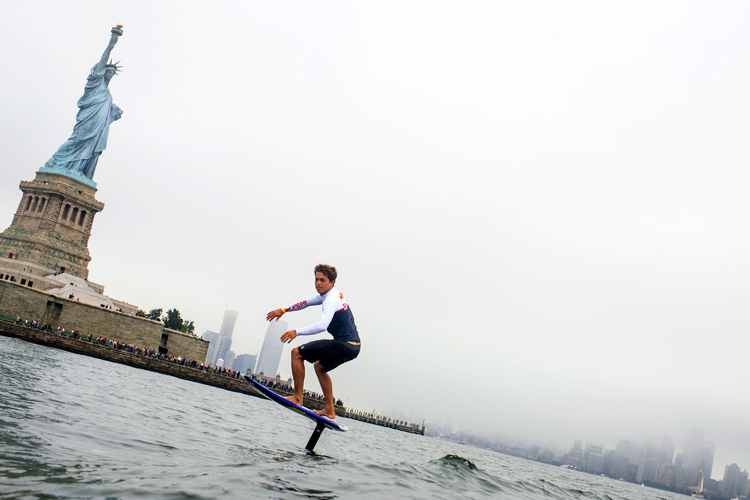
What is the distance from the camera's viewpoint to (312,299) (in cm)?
898

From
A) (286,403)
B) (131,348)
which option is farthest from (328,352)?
(131,348)

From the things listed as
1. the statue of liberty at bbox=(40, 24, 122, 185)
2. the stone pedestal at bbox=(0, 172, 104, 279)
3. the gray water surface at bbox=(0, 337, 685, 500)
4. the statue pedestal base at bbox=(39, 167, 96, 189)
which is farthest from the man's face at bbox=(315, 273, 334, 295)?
the statue of liberty at bbox=(40, 24, 122, 185)

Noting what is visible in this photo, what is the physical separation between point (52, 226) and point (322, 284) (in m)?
80.6

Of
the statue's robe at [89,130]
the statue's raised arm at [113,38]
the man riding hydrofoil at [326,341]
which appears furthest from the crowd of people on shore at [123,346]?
the statue's raised arm at [113,38]

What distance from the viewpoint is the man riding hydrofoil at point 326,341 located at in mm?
8625

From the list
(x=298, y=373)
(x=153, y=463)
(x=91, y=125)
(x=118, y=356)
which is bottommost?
(x=118, y=356)

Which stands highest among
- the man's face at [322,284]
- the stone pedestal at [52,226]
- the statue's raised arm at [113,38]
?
the statue's raised arm at [113,38]

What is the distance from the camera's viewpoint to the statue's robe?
79.9 m

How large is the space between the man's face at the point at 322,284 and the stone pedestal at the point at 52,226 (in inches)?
2937

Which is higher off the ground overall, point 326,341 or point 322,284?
point 322,284

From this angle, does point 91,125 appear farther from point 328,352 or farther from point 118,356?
point 328,352

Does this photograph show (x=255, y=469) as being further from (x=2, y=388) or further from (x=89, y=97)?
(x=89, y=97)

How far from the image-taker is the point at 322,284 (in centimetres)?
887

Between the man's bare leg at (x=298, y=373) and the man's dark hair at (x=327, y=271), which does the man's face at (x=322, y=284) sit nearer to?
the man's dark hair at (x=327, y=271)
